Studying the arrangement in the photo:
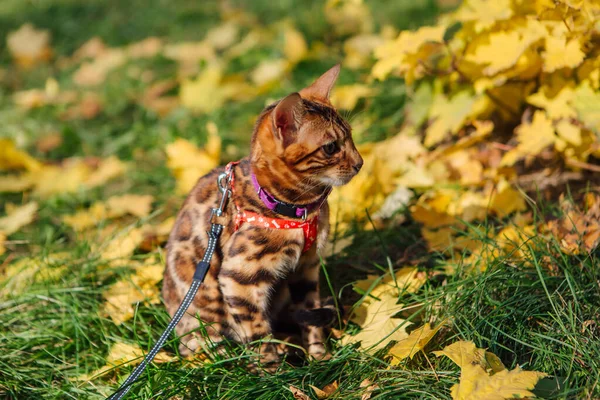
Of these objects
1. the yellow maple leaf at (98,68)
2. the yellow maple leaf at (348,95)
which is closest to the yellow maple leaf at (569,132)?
the yellow maple leaf at (348,95)

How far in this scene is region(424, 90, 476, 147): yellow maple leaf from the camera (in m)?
3.26

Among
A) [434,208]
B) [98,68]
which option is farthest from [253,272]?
[98,68]

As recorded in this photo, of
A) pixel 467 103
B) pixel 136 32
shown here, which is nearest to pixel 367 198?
pixel 467 103

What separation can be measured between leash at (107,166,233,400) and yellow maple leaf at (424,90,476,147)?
144 centimetres

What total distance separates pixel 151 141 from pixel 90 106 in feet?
3.15

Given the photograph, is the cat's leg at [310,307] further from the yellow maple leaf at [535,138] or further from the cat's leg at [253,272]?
the yellow maple leaf at [535,138]

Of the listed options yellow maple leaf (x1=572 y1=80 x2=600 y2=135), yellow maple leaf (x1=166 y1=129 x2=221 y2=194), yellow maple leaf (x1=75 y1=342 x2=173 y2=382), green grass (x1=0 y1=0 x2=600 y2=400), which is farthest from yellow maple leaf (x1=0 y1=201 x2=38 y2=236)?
yellow maple leaf (x1=572 y1=80 x2=600 y2=135)

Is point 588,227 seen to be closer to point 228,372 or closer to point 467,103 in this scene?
point 467,103

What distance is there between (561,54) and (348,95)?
1673mm

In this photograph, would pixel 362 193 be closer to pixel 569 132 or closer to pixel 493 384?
pixel 569 132

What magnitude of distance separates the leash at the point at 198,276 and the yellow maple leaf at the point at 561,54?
153 cm

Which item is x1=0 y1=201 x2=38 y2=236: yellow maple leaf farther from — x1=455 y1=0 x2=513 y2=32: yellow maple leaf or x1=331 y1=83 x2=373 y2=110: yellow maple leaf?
x1=455 y1=0 x2=513 y2=32: yellow maple leaf

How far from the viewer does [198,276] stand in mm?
2152

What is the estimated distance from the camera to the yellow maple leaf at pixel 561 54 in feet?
8.75
